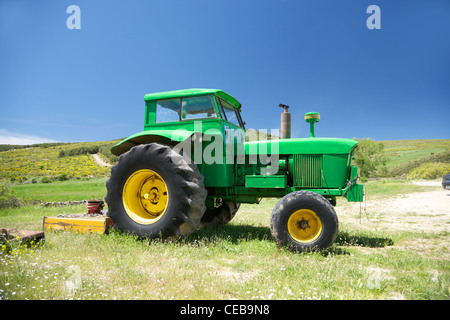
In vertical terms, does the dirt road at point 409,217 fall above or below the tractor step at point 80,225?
below

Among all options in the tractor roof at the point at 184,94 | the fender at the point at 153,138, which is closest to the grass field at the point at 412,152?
the tractor roof at the point at 184,94

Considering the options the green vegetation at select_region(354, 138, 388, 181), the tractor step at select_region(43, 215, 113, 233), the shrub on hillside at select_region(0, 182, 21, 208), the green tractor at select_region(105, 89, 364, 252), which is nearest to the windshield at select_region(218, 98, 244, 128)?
the green tractor at select_region(105, 89, 364, 252)

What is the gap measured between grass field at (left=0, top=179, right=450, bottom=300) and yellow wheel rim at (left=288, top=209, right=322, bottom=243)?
1.06 ft

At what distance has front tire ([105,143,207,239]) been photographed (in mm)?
3928

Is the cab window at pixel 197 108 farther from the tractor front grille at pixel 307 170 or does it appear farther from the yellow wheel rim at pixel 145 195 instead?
the tractor front grille at pixel 307 170

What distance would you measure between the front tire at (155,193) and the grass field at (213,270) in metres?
0.28

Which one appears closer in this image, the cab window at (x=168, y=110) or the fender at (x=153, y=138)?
the fender at (x=153, y=138)

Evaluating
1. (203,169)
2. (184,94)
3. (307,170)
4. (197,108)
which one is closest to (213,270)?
(203,169)

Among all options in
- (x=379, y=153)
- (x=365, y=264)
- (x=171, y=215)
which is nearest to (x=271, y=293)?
(x=365, y=264)

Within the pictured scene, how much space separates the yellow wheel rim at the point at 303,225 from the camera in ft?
12.3

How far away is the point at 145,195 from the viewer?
4520 mm

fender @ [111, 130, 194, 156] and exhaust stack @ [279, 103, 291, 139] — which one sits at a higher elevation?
exhaust stack @ [279, 103, 291, 139]

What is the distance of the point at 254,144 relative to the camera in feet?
15.5

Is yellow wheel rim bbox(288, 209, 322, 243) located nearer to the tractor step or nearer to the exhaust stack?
the exhaust stack
